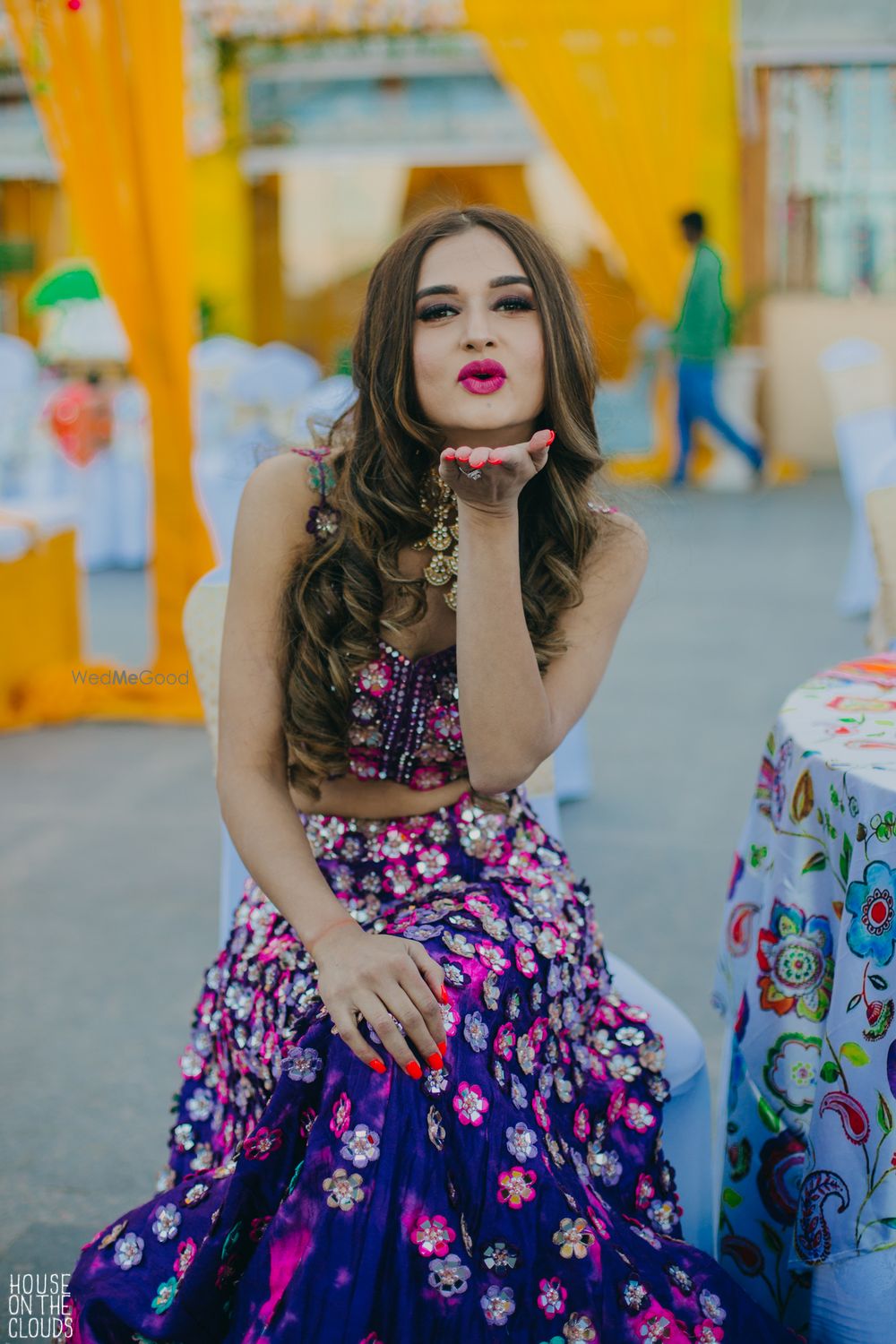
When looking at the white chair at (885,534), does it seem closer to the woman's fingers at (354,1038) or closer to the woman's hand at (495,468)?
the woman's hand at (495,468)

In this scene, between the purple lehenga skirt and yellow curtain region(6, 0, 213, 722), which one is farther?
yellow curtain region(6, 0, 213, 722)

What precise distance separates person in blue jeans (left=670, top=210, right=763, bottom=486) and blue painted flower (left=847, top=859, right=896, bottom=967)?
7.62 m

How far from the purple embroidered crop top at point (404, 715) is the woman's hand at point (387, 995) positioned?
0.93 ft

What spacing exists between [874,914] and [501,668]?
45 centimetres

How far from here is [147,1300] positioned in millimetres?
1263

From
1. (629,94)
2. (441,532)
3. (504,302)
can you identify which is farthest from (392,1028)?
(629,94)

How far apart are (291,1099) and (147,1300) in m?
0.22

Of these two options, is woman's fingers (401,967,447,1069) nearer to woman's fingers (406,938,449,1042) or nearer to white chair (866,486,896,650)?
woman's fingers (406,938,449,1042)

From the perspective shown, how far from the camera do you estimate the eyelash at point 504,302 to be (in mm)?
1489

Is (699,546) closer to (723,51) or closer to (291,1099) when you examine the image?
(723,51)

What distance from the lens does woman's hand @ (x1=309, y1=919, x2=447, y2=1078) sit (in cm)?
122

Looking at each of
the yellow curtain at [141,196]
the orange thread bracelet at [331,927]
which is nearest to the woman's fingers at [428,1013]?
the orange thread bracelet at [331,927]

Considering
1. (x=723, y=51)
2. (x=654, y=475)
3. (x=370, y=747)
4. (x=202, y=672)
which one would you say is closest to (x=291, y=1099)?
(x=370, y=747)

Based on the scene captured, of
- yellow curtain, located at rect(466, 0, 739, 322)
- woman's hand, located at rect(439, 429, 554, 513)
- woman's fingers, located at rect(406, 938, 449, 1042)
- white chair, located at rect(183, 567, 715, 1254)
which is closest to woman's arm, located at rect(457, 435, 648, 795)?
woman's hand, located at rect(439, 429, 554, 513)
